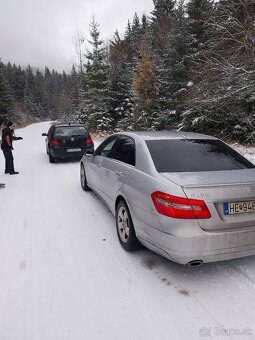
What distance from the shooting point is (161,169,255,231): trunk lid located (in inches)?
123

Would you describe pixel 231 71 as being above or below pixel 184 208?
above

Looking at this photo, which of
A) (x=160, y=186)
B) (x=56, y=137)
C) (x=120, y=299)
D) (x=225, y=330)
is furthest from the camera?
(x=56, y=137)

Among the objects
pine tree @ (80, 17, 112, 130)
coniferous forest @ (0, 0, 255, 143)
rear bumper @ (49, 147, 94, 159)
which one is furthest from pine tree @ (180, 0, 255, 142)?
pine tree @ (80, 17, 112, 130)

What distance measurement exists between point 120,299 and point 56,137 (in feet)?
29.1

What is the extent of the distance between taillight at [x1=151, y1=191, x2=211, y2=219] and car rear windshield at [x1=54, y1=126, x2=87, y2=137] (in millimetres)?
8692

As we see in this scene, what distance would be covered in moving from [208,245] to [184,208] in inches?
18.1

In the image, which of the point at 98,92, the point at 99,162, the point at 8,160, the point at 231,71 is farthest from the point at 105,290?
the point at 98,92

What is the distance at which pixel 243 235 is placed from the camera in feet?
10.5

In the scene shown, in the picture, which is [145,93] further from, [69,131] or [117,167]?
[117,167]

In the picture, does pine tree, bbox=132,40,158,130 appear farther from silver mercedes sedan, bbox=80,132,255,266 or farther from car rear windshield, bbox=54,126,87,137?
silver mercedes sedan, bbox=80,132,255,266

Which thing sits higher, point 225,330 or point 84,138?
point 84,138

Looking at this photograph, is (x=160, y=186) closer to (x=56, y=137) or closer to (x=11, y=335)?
(x=11, y=335)

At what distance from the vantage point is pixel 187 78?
1992 centimetres

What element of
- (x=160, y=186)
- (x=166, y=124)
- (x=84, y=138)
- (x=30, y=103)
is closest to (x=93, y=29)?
(x=166, y=124)
